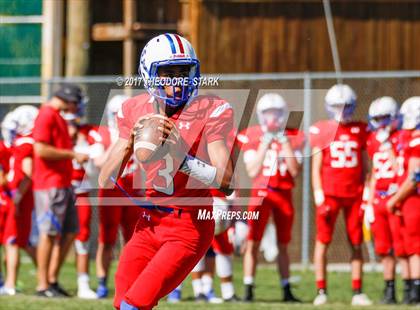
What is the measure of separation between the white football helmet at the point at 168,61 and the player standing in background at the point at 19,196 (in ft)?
15.1

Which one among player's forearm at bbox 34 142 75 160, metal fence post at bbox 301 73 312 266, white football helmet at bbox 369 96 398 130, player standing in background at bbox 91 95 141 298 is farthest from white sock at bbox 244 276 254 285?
metal fence post at bbox 301 73 312 266

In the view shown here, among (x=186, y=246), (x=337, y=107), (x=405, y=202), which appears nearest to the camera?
(x=186, y=246)

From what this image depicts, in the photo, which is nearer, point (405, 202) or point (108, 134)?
point (405, 202)

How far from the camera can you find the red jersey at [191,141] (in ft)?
17.8

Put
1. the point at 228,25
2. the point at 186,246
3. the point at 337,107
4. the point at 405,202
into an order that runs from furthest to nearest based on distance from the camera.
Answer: the point at 228,25, the point at 337,107, the point at 405,202, the point at 186,246

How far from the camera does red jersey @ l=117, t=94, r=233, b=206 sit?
5.42m

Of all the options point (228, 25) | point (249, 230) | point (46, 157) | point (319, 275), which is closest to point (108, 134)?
point (46, 157)

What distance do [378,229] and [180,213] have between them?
445 centimetres

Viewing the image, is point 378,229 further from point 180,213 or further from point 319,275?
point 180,213

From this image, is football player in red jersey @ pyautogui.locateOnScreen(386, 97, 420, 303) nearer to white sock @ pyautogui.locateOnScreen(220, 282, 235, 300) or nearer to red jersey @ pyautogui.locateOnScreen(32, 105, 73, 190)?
white sock @ pyautogui.locateOnScreen(220, 282, 235, 300)

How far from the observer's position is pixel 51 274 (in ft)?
31.4

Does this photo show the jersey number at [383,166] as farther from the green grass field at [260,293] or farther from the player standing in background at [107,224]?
the player standing in background at [107,224]

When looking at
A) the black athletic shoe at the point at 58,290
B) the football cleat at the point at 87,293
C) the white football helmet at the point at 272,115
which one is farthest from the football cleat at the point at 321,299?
the black athletic shoe at the point at 58,290

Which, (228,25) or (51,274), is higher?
(228,25)
